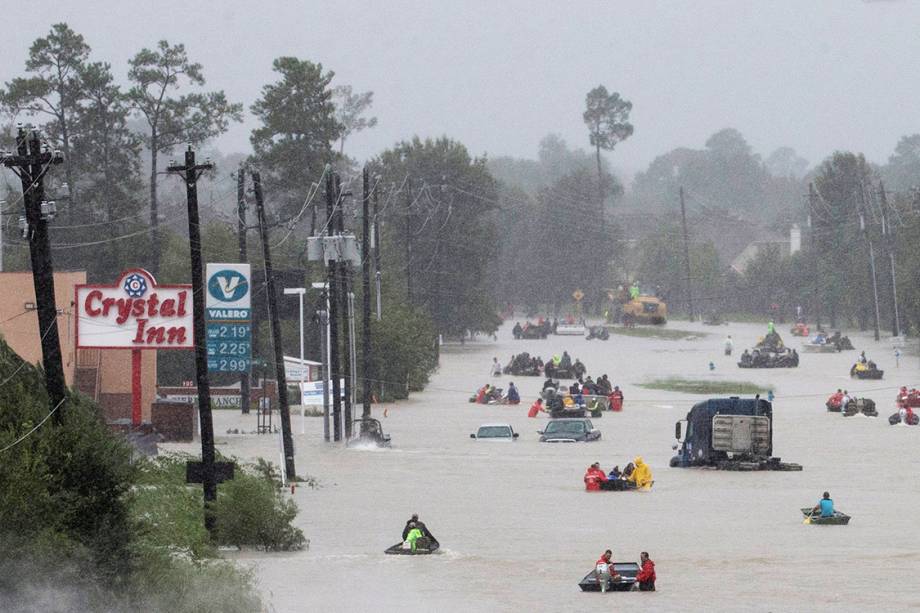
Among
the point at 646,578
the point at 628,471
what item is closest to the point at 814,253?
the point at 628,471

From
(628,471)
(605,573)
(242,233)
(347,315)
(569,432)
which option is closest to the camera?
(605,573)

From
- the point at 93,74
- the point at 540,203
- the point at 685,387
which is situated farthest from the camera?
the point at 540,203

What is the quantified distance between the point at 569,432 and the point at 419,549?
85.5ft

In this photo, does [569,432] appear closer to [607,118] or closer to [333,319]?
[333,319]

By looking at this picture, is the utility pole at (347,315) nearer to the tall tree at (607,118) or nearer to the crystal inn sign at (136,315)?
the crystal inn sign at (136,315)

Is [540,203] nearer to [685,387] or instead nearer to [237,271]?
[685,387]

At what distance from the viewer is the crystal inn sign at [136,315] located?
47.7m

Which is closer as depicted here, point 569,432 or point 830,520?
point 830,520

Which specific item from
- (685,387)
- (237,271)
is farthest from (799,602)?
(685,387)

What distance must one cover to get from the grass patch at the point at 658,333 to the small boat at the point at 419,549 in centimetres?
8556

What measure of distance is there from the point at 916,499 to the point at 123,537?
23619mm

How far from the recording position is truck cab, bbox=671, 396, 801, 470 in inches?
1800

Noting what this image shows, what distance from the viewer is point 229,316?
4962cm

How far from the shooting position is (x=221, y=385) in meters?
79.6
